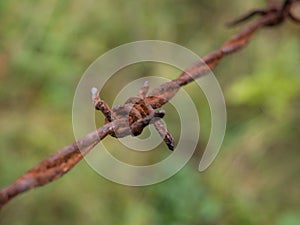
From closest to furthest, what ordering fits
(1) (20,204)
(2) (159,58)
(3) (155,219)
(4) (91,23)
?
1. (3) (155,219)
2. (1) (20,204)
3. (2) (159,58)
4. (4) (91,23)

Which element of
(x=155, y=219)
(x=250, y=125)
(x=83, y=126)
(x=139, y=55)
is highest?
(x=139, y=55)

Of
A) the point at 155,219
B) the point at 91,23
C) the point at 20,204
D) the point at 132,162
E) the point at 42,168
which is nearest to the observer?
the point at 42,168

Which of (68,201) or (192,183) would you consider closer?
(192,183)

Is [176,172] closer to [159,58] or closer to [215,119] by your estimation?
[215,119]

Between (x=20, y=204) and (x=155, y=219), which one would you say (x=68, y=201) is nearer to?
(x=20, y=204)

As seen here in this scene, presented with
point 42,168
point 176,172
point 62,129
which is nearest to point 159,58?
point 62,129

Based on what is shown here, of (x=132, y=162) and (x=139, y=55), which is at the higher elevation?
(x=139, y=55)
